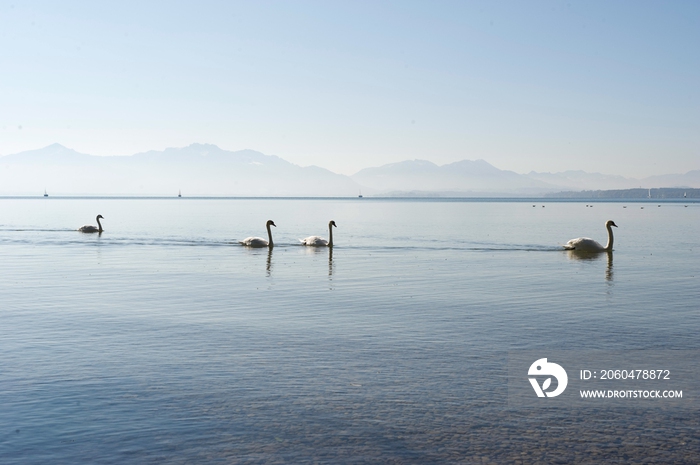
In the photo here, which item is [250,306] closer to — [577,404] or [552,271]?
[577,404]

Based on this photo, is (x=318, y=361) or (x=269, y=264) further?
(x=269, y=264)

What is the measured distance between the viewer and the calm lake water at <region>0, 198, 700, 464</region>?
9.24 meters

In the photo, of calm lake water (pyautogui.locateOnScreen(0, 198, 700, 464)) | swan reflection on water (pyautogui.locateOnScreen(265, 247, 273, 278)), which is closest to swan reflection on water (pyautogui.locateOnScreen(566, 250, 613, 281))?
calm lake water (pyautogui.locateOnScreen(0, 198, 700, 464))

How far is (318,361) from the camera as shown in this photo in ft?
44.6

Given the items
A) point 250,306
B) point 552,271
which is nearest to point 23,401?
point 250,306

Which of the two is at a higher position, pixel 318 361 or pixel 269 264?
pixel 318 361

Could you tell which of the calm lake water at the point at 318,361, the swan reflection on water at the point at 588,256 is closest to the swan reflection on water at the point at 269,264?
the calm lake water at the point at 318,361

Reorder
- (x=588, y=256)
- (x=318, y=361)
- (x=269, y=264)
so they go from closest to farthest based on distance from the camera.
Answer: (x=318, y=361)
(x=269, y=264)
(x=588, y=256)

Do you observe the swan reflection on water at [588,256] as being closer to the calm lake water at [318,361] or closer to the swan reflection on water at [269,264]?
the calm lake water at [318,361]

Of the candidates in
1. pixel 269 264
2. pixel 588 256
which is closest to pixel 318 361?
pixel 269 264

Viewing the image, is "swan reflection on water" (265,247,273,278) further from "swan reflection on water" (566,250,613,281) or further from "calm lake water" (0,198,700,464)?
"swan reflection on water" (566,250,613,281)

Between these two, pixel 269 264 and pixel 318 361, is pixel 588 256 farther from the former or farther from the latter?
pixel 318 361

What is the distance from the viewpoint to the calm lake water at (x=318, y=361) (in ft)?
30.3

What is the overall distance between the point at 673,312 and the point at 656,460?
11790 mm
